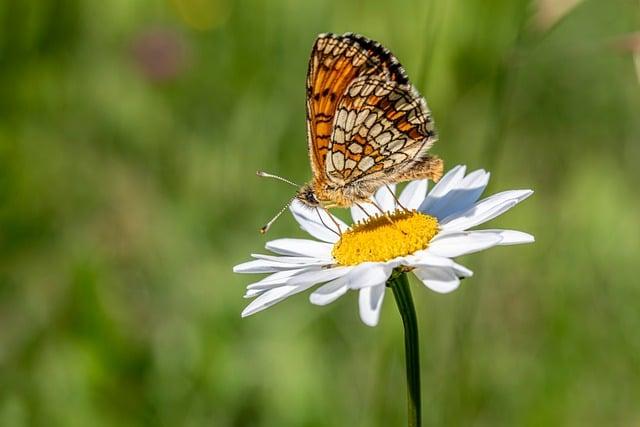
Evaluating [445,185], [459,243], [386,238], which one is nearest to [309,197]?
[445,185]

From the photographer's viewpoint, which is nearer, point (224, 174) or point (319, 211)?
point (319, 211)

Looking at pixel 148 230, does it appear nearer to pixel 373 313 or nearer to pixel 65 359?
pixel 65 359

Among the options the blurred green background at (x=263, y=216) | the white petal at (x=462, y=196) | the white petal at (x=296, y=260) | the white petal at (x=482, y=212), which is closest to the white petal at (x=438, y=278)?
the white petal at (x=482, y=212)

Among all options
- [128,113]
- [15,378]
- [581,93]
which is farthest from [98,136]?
[581,93]

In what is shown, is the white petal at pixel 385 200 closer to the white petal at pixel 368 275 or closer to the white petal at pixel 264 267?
the white petal at pixel 264 267

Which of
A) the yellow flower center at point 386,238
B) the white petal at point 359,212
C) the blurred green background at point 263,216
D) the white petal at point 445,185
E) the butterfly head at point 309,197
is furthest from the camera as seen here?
the blurred green background at point 263,216

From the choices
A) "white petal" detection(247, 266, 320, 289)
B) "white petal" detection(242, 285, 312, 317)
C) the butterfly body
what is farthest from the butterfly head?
"white petal" detection(242, 285, 312, 317)
